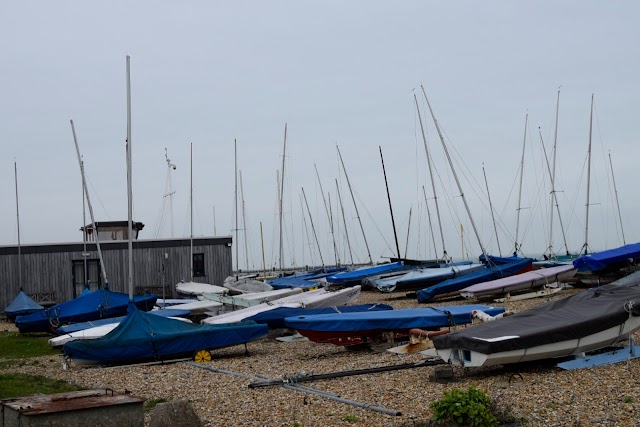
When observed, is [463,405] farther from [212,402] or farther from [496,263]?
[496,263]

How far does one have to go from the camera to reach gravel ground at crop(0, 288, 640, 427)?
39.1 ft

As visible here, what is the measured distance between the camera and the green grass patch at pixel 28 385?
53.8ft

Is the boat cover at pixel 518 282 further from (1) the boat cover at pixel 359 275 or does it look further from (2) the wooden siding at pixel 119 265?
(2) the wooden siding at pixel 119 265

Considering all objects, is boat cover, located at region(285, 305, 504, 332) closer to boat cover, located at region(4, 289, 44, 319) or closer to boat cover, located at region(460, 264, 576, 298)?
boat cover, located at region(460, 264, 576, 298)

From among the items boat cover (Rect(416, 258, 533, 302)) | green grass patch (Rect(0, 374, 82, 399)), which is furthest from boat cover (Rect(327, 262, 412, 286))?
green grass patch (Rect(0, 374, 82, 399))

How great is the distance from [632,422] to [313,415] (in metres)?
4.70

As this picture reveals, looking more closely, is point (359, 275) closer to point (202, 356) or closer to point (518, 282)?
point (518, 282)

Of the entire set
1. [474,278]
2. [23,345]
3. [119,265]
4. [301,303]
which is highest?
[119,265]

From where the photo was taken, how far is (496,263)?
37.5 meters

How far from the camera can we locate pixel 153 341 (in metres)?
20.5

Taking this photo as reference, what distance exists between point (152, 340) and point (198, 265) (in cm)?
2460

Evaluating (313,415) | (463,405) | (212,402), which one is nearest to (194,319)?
(212,402)

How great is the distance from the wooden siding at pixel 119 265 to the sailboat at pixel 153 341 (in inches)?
717

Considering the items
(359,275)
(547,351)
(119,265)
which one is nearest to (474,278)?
(359,275)
